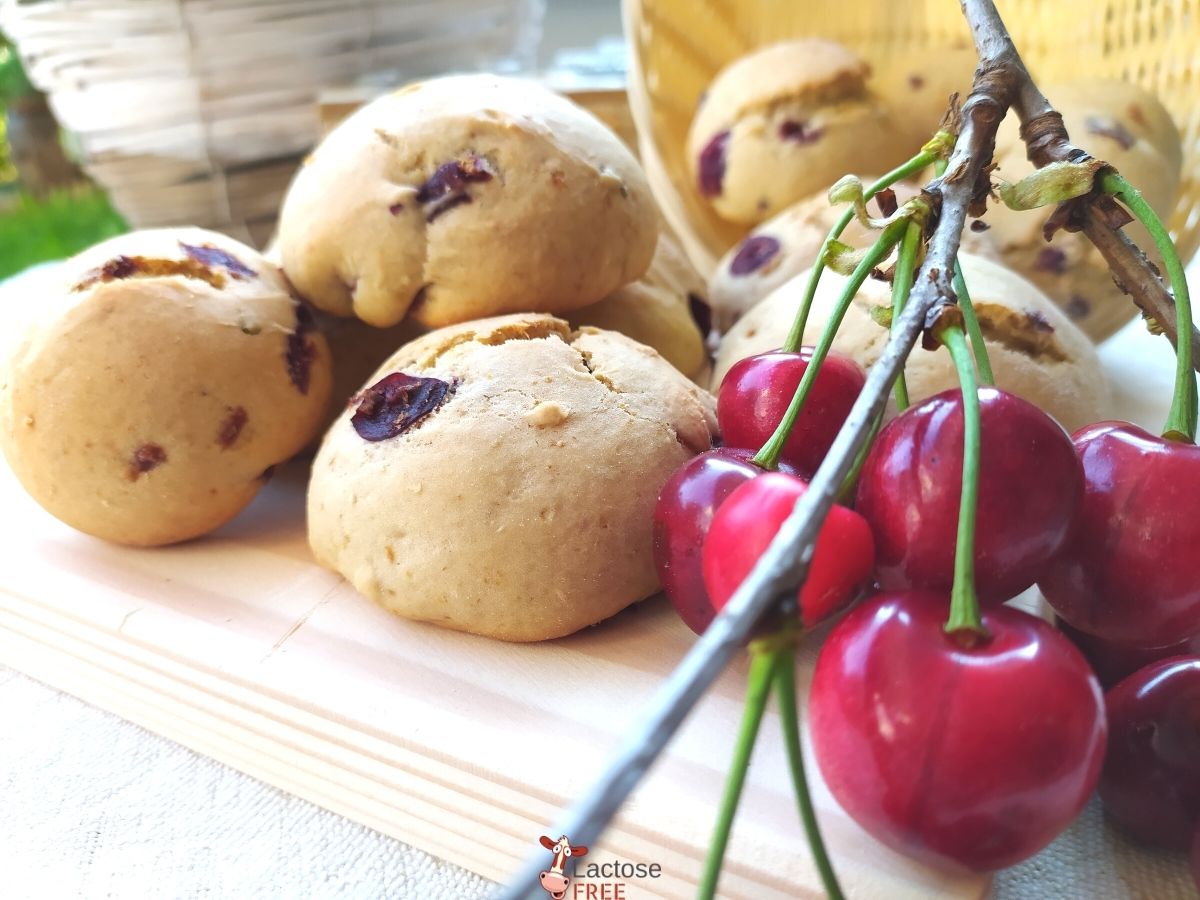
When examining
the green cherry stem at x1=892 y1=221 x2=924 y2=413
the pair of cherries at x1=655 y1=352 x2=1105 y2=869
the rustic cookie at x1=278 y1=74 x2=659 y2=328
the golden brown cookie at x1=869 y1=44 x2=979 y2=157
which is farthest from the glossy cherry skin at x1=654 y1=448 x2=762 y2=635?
the golden brown cookie at x1=869 y1=44 x2=979 y2=157

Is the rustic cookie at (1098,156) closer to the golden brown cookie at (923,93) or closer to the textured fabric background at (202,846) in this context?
the golden brown cookie at (923,93)

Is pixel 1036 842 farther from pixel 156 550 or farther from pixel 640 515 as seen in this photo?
pixel 156 550

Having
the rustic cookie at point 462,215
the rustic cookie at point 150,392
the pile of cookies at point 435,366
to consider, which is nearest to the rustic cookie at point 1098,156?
the pile of cookies at point 435,366

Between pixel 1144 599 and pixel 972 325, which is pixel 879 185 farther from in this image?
pixel 1144 599

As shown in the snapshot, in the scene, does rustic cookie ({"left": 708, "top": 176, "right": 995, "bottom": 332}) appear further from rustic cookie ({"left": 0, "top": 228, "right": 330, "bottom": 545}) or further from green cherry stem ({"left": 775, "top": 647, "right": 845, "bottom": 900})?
green cherry stem ({"left": 775, "top": 647, "right": 845, "bottom": 900})

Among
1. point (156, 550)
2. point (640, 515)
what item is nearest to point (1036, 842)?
point (640, 515)
